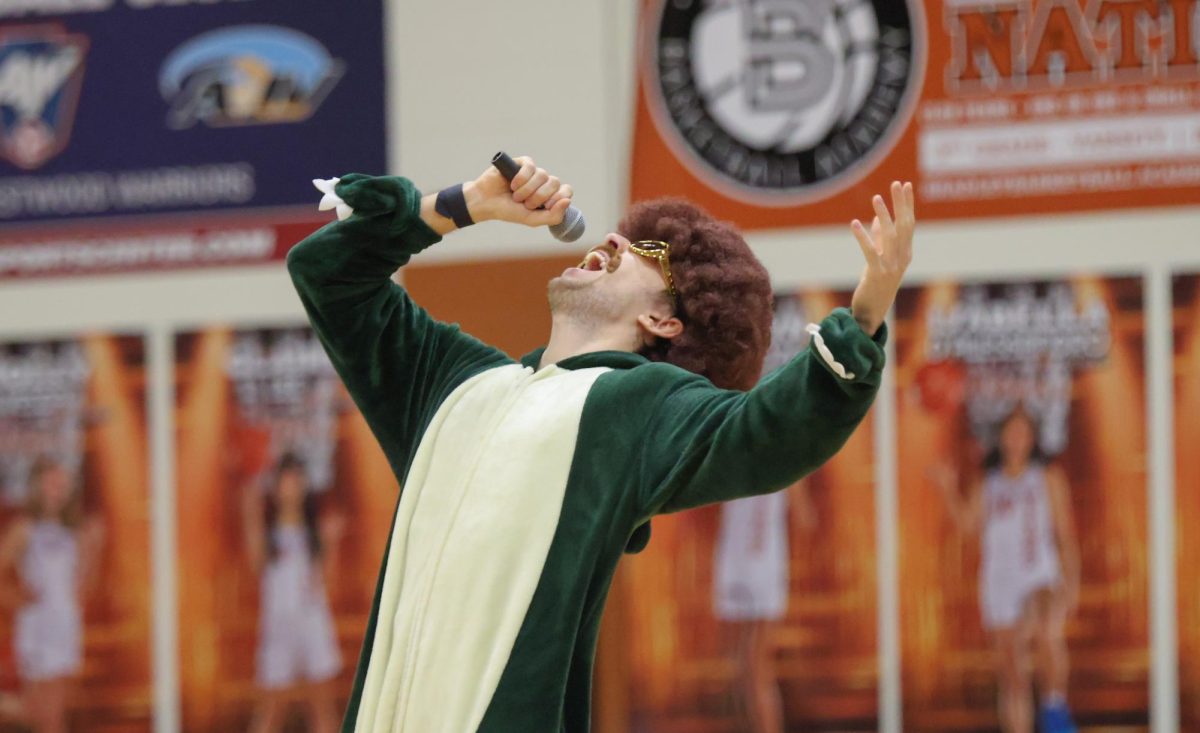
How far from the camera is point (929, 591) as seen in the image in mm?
5535

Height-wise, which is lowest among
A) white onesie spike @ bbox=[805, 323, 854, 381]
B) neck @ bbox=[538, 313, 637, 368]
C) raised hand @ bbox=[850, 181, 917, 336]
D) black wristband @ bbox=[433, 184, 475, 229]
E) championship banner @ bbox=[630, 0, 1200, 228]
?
white onesie spike @ bbox=[805, 323, 854, 381]

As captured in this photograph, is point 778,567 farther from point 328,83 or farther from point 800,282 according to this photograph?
point 328,83

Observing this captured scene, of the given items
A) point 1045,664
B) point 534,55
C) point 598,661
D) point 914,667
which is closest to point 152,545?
point 598,661

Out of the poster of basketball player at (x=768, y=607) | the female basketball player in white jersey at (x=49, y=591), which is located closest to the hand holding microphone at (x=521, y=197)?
the poster of basketball player at (x=768, y=607)

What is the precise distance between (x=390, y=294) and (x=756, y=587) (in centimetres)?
317

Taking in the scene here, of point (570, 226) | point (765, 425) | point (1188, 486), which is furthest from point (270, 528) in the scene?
point (765, 425)

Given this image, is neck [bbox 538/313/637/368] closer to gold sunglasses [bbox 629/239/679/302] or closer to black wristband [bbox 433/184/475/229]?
gold sunglasses [bbox 629/239/679/302]

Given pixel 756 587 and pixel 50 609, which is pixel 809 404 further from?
pixel 50 609

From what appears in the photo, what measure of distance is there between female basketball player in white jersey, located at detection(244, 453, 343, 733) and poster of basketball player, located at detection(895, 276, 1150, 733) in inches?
81.9

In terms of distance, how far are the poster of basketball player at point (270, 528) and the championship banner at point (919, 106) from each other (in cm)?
147

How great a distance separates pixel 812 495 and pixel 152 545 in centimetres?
249

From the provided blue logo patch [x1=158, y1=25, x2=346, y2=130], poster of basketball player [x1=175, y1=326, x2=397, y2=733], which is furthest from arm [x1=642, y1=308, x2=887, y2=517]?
blue logo patch [x1=158, y1=25, x2=346, y2=130]

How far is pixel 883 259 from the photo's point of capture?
7.14 ft

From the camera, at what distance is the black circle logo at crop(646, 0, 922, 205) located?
565 centimetres
